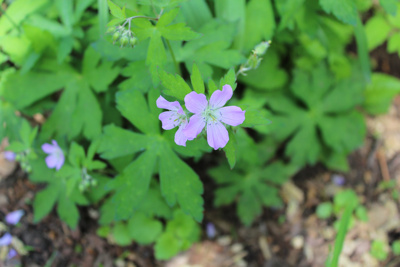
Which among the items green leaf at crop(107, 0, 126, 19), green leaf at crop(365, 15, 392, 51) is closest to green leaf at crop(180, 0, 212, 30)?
green leaf at crop(107, 0, 126, 19)

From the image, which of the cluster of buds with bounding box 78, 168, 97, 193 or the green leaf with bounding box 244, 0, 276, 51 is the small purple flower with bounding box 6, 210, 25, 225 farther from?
the green leaf with bounding box 244, 0, 276, 51

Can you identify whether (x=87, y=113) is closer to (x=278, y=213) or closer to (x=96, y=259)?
(x=96, y=259)

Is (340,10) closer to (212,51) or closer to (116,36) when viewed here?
(212,51)

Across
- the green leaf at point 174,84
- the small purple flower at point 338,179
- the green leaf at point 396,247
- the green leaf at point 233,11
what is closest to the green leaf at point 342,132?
the small purple flower at point 338,179

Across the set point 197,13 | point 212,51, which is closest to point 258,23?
point 197,13

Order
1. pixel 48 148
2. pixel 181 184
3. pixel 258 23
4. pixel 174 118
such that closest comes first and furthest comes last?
pixel 174 118, pixel 181 184, pixel 48 148, pixel 258 23
